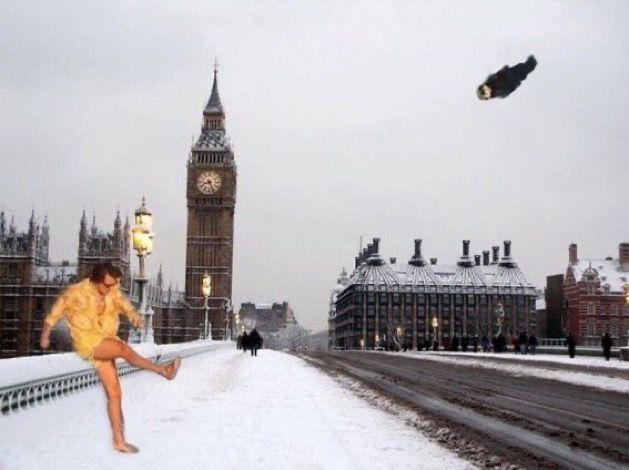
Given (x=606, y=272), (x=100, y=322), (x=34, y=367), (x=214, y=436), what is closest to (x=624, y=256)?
(x=606, y=272)

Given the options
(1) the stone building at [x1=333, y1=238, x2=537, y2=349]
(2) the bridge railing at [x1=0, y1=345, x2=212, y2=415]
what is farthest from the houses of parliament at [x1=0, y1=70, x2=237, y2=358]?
(2) the bridge railing at [x1=0, y1=345, x2=212, y2=415]

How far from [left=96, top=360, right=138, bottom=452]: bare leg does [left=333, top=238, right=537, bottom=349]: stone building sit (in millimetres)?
152887

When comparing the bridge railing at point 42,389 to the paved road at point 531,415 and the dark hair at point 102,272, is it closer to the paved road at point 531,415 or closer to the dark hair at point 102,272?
the dark hair at point 102,272

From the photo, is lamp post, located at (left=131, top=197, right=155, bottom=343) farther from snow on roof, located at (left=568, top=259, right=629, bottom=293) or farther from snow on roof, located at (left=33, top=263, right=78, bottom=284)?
snow on roof, located at (left=568, top=259, right=629, bottom=293)

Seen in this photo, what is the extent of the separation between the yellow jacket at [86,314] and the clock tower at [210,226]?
483 ft

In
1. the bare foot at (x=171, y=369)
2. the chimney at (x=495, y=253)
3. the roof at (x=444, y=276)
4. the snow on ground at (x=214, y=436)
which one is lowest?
the snow on ground at (x=214, y=436)

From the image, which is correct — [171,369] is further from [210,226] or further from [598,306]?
[210,226]

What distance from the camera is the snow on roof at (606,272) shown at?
11554 cm

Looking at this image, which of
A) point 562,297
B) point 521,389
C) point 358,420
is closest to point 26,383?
point 358,420

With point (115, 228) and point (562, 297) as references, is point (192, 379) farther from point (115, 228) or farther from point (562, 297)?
point (562, 297)

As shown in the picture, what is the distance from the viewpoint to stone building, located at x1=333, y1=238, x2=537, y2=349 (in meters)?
161

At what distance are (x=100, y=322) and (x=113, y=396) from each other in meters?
0.50

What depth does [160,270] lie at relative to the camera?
5389 inches

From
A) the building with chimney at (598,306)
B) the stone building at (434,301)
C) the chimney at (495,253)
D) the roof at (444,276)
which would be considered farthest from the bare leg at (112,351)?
the chimney at (495,253)
